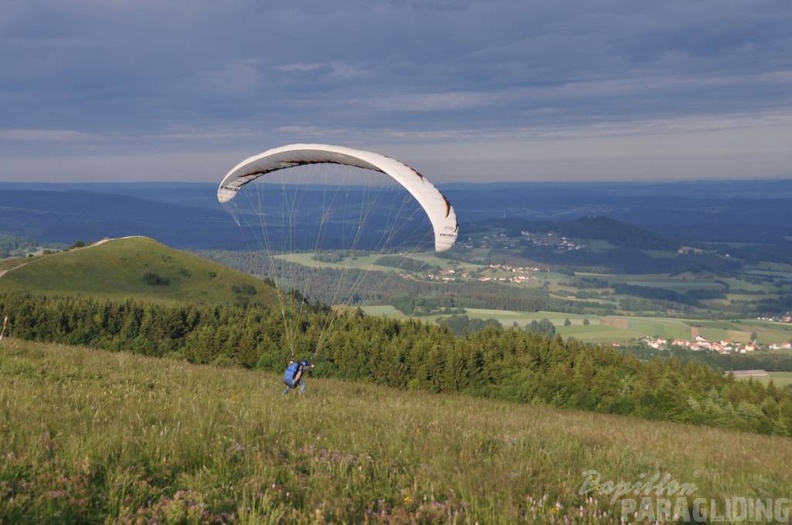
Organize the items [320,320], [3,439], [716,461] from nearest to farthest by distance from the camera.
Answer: [3,439]
[716,461]
[320,320]

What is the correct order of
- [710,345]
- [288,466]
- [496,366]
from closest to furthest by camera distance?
[288,466]
[496,366]
[710,345]

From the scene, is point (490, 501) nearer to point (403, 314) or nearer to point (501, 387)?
point (501, 387)

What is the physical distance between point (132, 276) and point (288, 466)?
119531mm

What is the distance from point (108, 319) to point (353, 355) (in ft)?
112

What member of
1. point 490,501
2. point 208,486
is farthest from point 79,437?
point 490,501

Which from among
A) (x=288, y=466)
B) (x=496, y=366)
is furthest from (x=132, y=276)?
(x=288, y=466)

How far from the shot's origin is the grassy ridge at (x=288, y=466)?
5.07m

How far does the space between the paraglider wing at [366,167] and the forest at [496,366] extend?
732 cm

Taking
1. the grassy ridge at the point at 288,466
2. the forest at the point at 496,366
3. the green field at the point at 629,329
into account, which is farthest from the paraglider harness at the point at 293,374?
the green field at the point at 629,329

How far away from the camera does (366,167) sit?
17078 mm

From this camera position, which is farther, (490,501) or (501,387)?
(501,387)

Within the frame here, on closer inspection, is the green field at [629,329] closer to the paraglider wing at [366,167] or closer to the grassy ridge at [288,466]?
the paraglider wing at [366,167]

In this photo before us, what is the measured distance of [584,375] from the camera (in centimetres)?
3725

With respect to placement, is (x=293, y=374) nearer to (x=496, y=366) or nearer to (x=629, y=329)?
(x=496, y=366)
